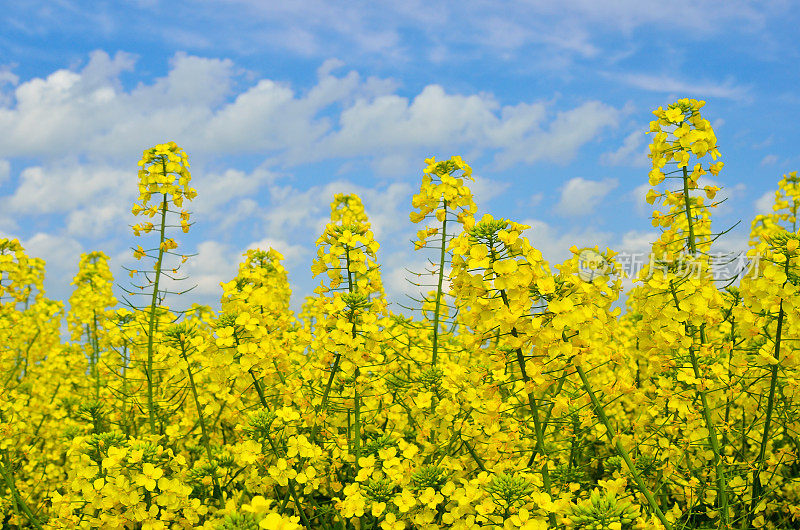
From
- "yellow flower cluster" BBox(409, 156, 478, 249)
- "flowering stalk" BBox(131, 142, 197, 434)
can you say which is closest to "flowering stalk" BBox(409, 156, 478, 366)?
"yellow flower cluster" BBox(409, 156, 478, 249)

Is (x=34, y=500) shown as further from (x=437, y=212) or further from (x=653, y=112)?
(x=653, y=112)

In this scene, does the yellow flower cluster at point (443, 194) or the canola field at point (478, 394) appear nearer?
the canola field at point (478, 394)

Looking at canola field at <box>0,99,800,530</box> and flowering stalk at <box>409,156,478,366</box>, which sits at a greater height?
flowering stalk at <box>409,156,478,366</box>

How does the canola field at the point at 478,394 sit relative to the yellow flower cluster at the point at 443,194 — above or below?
below

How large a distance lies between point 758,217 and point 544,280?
975 centimetres

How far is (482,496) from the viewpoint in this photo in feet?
11.0

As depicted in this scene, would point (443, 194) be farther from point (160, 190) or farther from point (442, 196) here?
point (160, 190)

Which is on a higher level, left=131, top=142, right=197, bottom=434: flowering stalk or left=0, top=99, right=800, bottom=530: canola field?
left=131, top=142, right=197, bottom=434: flowering stalk

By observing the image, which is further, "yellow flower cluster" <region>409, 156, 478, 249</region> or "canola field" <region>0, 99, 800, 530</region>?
"yellow flower cluster" <region>409, 156, 478, 249</region>

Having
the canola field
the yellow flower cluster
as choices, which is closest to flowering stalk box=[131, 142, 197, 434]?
the canola field

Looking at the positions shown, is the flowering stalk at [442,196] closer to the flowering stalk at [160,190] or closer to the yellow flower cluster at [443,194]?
the yellow flower cluster at [443,194]

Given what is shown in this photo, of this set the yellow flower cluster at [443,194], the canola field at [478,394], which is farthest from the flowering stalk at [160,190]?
the yellow flower cluster at [443,194]

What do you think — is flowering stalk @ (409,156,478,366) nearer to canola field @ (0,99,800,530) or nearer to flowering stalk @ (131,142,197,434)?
canola field @ (0,99,800,530)

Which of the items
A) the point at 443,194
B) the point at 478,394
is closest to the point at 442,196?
the point at 443,194
